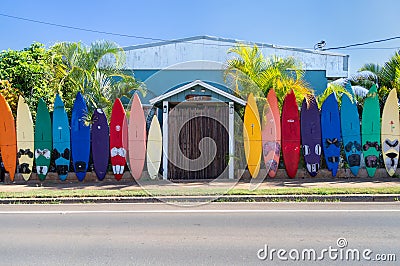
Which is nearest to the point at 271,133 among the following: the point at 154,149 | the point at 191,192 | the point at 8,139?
the point at 154,149

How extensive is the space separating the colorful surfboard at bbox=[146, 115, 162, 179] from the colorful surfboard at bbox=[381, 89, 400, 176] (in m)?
7.43

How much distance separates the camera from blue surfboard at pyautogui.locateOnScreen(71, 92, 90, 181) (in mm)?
13102

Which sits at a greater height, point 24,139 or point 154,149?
A: point 24,139

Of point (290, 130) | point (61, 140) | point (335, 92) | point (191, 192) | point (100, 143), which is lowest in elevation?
point (191, 192)

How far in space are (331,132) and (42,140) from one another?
964 centimetres

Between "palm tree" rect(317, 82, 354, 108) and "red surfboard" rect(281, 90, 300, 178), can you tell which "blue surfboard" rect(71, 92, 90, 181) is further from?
"palm tree" rect(317, 82, 354, 108)

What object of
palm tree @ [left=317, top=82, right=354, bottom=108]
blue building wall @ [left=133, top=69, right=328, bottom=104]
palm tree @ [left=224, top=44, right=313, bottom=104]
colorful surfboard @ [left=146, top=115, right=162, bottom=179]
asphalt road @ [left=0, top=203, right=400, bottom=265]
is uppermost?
blue building wall @ [left=133, top=69, right=328, bottom=104]

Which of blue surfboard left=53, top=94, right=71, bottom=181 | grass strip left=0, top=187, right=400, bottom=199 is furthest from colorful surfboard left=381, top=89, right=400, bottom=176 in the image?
blue surfboard left=53, top=94, right=71, bottom=181

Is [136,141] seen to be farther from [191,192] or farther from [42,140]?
[191,192]

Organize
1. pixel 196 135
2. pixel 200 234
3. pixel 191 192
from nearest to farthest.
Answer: pixel 200 234
pixel 191 192
pixel 196 135

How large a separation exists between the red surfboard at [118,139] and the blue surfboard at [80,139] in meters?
0.84

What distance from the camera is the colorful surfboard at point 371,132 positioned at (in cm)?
1311

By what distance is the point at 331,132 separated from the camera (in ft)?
43.5

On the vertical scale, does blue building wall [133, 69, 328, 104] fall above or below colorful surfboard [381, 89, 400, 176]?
above
